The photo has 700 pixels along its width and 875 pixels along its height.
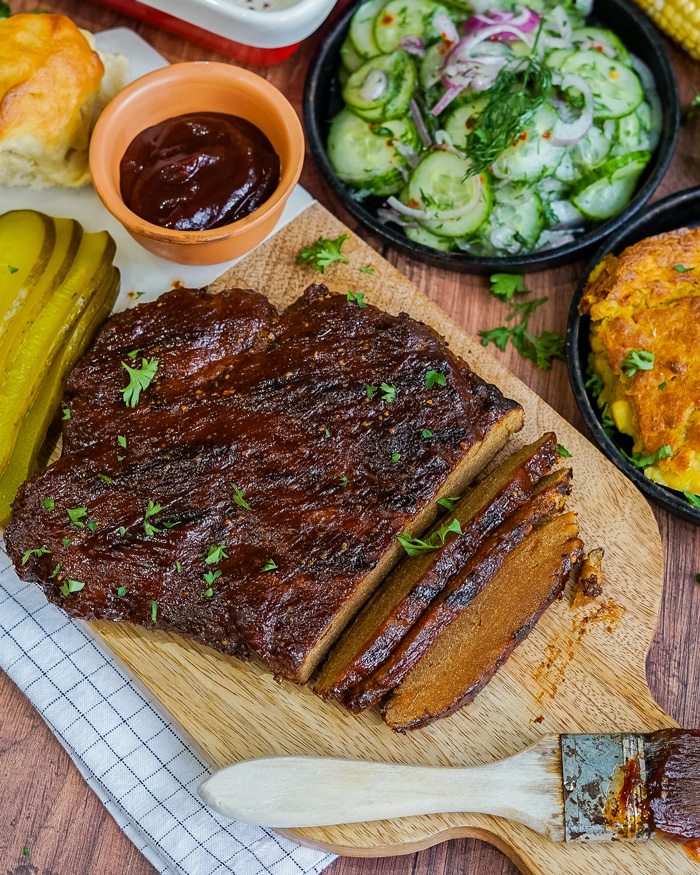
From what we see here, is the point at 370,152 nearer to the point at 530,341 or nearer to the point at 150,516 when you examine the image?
the point at 530,341

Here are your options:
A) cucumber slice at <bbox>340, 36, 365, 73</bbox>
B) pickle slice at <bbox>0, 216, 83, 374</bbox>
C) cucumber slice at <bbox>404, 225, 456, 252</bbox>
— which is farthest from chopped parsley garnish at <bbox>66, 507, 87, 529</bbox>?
cucumber slice at <bbox>340, 36, 365, 73</bbox>

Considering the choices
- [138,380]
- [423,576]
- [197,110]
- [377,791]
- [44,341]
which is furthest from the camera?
[197,110]

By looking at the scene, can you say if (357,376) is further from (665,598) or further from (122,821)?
(122,821)

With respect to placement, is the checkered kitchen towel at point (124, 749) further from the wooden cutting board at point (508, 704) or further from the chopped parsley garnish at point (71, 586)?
the chopped parsley garnish at point (71, 586)

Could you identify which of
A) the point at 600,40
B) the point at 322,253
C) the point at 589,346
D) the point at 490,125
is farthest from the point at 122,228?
the point at 600,40

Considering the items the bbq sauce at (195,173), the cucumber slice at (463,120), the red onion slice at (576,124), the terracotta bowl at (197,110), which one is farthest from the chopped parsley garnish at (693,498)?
the bbq sauce at (195,173)

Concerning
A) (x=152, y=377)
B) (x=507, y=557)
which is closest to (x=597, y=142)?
(x=507, y=557)
